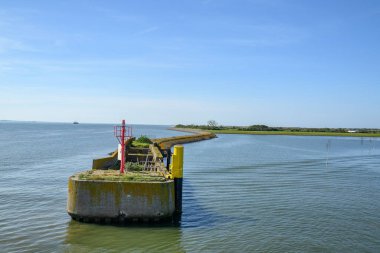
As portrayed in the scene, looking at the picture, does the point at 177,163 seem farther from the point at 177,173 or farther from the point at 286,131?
the point at 286,131

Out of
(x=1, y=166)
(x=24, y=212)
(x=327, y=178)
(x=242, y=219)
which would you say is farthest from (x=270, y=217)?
(x=1, y=166)

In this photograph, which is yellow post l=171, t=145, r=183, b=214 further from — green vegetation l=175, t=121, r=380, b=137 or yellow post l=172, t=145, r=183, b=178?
green vegetation l=175, t=121, r=380, b=137

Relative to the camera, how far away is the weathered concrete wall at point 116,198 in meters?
14.2

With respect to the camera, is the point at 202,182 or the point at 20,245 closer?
the point at 20,245

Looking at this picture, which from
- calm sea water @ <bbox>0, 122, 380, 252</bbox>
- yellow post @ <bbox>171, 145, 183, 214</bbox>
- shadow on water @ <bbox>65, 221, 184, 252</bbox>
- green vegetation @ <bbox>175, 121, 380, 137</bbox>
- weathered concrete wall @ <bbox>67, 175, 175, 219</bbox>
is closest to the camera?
shadow on water @ <bbox>65, 221, 184, 252</bbox>

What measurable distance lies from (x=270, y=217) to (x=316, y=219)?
199 centimetres

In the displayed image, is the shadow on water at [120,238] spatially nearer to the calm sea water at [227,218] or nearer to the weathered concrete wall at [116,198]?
the calm sea water at [227,218]

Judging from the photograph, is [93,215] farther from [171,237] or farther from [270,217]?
[270,217]

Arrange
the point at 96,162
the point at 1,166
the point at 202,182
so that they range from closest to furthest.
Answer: the point at 96,162
the point at 202,182
the point at 1,166

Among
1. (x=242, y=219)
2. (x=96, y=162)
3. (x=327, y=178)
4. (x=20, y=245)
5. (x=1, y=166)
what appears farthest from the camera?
(x=1, y=166)

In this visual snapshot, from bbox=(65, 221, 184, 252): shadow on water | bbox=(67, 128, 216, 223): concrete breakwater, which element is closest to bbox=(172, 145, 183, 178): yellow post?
bbox=(67, 128, 216, 223): concrete breakwater

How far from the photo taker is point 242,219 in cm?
1673

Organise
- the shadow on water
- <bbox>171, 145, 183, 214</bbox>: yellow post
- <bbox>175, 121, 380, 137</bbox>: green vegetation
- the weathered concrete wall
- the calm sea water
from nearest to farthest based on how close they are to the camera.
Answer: the shadow on water
the calm sea water
the weathered concrete wall
<bbox>171, 145, 183, 214</bbox>: yellow post
<bbox>175, 121, 380, 137</bbox>: green vegetation

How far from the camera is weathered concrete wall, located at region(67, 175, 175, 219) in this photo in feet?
46.7
